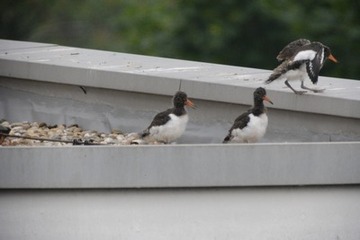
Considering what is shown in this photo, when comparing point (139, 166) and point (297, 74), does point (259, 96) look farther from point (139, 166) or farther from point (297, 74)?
point (139, 166)

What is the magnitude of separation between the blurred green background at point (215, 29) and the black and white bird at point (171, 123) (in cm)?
1722

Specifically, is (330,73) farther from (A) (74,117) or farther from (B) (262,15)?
(A) (74,117)

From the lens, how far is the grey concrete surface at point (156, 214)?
10820mm

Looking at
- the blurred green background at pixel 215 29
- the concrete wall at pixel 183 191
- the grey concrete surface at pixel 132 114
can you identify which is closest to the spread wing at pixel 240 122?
the grey concrete surface at pixel 132 114

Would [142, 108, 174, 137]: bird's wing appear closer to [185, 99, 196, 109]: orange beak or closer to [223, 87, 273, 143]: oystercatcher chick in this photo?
[185, 99, 196, 109]: orange beak

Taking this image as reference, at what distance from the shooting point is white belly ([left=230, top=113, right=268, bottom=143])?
1195 centimetres

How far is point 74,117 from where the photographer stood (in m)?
14.2

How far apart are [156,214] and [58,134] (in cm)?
303

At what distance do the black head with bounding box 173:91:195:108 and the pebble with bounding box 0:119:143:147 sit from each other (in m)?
0.67

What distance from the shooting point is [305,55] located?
44.8 feet

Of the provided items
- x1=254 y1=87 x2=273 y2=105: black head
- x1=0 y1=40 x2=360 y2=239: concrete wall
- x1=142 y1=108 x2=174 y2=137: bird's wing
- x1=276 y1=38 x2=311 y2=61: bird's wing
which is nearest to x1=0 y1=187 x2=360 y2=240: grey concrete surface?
x1=0 y1=40 x2=360 y2=239: concrete wall

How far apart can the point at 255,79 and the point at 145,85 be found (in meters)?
1.16

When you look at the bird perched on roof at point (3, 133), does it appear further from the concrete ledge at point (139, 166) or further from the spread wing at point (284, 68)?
the spread wing at point (284, 68)

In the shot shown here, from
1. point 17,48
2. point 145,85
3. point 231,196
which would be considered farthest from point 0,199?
point 17,48
